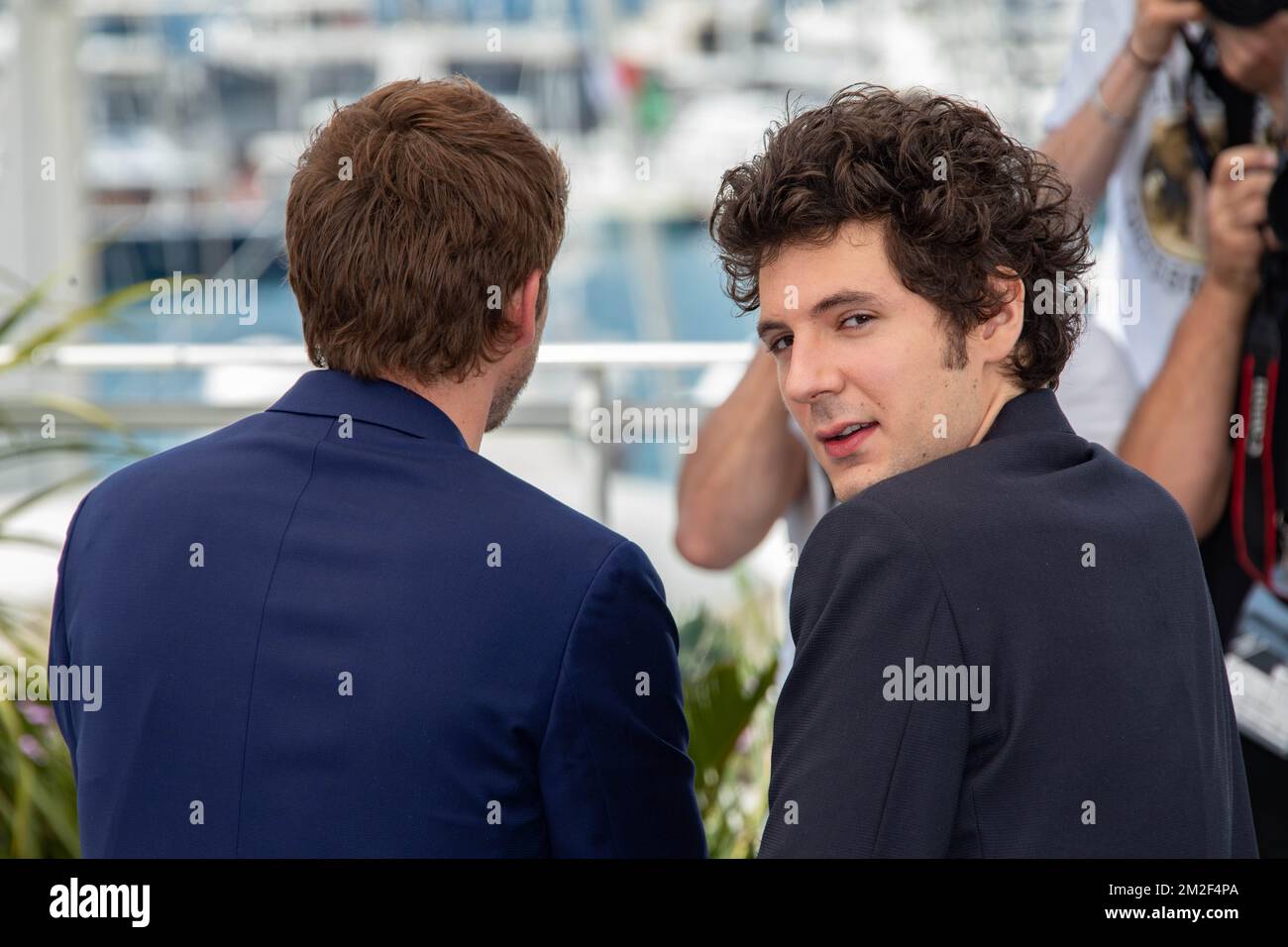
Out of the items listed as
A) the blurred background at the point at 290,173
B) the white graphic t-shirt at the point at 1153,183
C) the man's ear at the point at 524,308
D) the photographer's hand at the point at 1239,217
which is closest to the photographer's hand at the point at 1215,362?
the photographer's hand at the point at 1239,217

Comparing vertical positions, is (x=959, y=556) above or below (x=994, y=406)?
below

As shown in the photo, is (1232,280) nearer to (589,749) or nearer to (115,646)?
(589,749)

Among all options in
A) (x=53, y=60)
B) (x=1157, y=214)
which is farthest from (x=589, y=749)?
(x=53, y=60)

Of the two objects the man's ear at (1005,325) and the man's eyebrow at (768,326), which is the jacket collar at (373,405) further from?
the man's ear at (1005,325)

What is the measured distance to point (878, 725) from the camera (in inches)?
40.3

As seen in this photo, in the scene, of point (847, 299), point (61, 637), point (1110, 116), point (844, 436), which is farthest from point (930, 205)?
point (1110, 116)

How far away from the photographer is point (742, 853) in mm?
2754

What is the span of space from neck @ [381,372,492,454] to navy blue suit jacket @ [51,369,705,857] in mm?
89

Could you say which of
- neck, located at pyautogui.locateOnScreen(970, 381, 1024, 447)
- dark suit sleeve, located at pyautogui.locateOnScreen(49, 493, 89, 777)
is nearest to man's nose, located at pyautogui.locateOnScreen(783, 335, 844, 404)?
neck, located at pyautogui.locateOnScreen(970, 381, 1024, 447)

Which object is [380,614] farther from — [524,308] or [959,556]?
[959,556]

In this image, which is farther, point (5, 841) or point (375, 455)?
point (5, 841)

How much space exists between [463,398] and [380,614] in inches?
11.0

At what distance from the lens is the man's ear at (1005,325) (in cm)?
125
